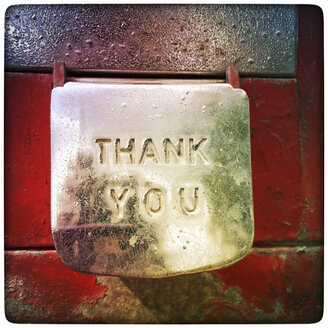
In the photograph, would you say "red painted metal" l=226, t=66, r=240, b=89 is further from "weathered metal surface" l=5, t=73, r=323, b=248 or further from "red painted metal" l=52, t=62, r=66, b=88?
"red painted metal" l=52, t=62, r=66, b=88

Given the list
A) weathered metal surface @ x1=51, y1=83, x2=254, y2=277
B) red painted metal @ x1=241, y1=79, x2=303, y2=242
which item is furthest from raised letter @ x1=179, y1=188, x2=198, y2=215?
red painted metal @ x1=241, y1=79, x2=303, y2=242

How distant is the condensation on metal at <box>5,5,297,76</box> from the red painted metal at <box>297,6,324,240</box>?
3.5 inches

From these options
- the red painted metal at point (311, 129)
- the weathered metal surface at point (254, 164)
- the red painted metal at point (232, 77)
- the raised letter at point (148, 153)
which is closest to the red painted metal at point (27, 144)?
the weathered metal surface at point (254, 164)

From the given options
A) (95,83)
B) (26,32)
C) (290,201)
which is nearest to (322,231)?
(290,201)

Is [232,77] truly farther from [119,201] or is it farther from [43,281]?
[43,281]

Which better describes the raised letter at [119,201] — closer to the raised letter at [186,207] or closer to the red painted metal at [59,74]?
the raised letter at [186,207]

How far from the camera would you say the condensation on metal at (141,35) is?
0.53 meters

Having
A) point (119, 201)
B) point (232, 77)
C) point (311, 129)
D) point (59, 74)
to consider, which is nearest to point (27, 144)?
point (59, 74)

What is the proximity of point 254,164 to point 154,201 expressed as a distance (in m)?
0.26

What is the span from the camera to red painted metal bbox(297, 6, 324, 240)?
565mm

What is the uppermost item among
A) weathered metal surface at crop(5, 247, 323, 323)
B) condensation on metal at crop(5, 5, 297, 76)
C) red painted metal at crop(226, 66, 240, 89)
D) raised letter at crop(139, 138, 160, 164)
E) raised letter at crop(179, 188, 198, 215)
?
condensation on metal at crop(5, 5, 297, 76)

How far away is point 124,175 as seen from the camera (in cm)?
41

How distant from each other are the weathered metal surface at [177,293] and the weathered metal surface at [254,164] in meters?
0.05

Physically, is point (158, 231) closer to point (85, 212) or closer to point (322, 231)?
point (85, 212)
